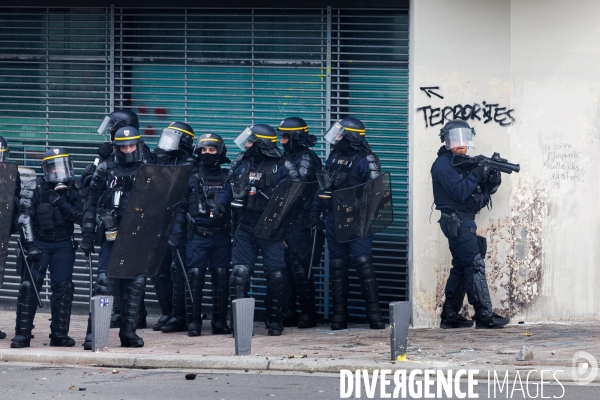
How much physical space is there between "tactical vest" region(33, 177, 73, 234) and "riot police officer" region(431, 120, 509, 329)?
354 cm

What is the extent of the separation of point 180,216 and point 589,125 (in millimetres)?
4147

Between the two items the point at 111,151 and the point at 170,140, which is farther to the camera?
the point at 170,140

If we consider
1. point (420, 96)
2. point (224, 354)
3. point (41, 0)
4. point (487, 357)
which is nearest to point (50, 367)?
point (224, 354)

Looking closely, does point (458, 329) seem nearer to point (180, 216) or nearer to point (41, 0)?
point (180, 216)

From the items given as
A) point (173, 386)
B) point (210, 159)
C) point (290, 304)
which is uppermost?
point (210, 159)

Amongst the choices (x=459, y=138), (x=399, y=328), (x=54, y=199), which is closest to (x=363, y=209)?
(x=459, y=138)

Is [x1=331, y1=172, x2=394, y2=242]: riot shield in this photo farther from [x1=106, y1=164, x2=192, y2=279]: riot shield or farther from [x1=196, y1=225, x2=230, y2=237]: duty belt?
[x1=106, y1=164, x2=192, y2=279]: riot shield

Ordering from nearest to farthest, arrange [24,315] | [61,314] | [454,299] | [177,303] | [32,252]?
[32,252]
[24,315]
[61,314]
[454,299]
[177,303]

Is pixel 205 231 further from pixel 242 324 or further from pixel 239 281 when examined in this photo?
pixel 242 324

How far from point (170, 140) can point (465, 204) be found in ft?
9.65

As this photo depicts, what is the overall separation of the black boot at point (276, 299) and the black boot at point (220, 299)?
0.47 m

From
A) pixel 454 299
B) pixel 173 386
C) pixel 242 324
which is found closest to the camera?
pixel 173 386

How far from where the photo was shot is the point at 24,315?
10.1 meters

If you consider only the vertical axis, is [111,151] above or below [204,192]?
above
